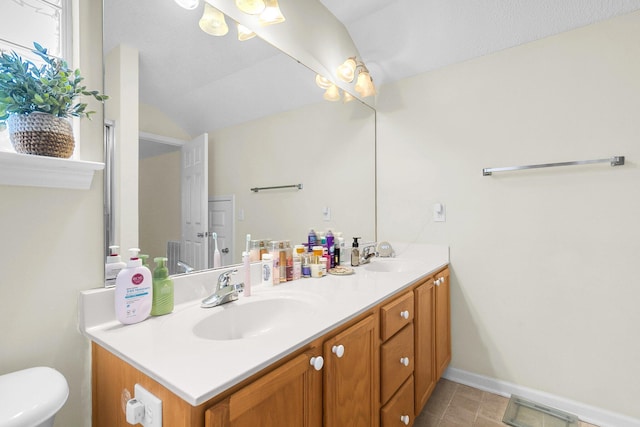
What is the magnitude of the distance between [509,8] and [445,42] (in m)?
0.35

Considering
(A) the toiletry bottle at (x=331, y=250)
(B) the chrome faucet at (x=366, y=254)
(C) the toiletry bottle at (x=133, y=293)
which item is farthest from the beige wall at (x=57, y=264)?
(B) the chrome faucet at (x=366, y=254)

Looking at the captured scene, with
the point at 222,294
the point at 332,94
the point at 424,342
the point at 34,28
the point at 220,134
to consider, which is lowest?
the point at 424,342

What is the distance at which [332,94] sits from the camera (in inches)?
78.5

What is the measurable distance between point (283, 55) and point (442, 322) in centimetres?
181

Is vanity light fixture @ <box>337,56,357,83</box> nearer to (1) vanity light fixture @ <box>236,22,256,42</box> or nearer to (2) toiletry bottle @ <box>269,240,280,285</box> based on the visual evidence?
(1) vanity light fixture @ <box>236,22,256,42</box>

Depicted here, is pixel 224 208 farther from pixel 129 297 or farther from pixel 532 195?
pixel 532 195

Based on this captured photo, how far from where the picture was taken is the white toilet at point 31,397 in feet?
1.88

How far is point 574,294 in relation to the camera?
5.33 feet

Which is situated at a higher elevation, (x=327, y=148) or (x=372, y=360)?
(x=327, y=148)

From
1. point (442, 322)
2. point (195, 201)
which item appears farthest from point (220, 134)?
point (442, 322)

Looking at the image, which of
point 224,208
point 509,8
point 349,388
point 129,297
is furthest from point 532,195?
point 129,297

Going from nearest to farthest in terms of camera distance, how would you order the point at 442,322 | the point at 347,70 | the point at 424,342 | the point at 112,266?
the point at 112,266 < the point at 424,342 < the point at 442,322 < the point at 347,70

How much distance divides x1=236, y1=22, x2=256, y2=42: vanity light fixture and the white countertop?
1059 millimetres

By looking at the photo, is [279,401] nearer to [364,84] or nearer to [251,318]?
[251,318]
